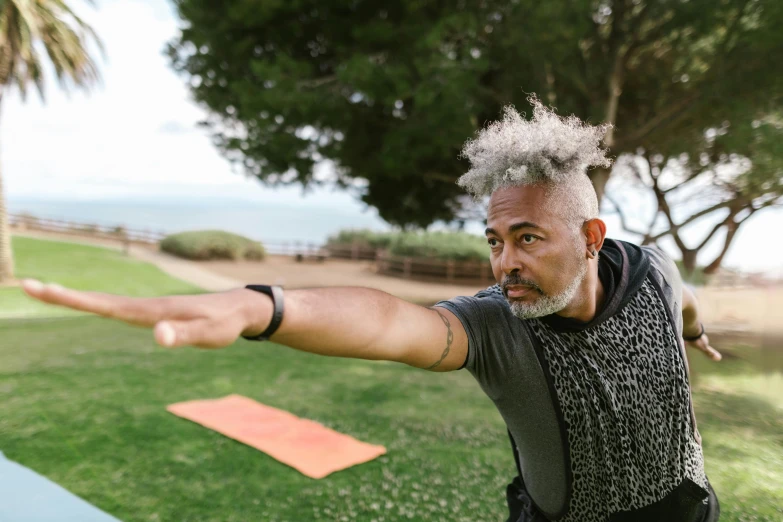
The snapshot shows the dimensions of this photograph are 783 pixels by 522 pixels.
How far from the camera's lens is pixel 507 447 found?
514 centimetres

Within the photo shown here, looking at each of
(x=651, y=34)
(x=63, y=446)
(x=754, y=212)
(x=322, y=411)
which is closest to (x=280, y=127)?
(x=322, y=411)

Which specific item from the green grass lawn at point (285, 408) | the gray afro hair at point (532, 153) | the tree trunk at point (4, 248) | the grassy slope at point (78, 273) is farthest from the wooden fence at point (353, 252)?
the gray afro hair at point (532, 153)

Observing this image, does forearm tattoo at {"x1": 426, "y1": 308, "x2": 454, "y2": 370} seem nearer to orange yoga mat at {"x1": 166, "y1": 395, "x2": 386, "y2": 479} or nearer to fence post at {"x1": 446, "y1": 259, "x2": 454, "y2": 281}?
orange yoga mat at {"x1": 166, "y1": 395, "x2": 386, "y2": 479}

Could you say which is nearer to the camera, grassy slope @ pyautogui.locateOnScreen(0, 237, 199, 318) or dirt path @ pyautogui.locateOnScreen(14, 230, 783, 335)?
dirt path @ pyautogui.locateOnScreen(14, 230, 783, 335)

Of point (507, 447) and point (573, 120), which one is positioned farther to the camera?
point (507, 447)

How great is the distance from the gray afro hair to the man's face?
7 cm

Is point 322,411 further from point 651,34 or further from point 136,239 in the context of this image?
point 136,239

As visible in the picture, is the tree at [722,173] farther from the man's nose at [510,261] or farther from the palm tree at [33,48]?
the palm tree at [33,48]

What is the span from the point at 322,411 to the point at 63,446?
96.1 inches

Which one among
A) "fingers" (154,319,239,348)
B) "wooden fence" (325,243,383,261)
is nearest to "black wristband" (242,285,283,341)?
"fingers" (154,319,239,348)

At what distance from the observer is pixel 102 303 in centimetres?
108

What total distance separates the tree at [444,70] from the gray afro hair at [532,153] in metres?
6.15

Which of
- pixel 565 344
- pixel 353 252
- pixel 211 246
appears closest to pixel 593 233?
pixel 565 344

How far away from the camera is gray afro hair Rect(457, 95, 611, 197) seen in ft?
5.94
